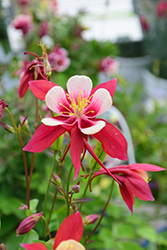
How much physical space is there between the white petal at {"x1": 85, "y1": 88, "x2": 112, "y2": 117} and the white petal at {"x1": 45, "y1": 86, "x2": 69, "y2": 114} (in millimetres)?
29

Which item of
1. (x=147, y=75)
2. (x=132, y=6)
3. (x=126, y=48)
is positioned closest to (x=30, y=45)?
(x=147, y=75)

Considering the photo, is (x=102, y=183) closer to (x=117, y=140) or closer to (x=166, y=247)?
(x=166, y=247)

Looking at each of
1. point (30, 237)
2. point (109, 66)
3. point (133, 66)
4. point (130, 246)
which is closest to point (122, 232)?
point (130, 246)

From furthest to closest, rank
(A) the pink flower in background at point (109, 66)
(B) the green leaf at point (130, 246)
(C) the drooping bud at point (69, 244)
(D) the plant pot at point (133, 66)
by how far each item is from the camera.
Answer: (D) the plant pot at point (133, 66)
(A) the pink flower in background at point (109, 66)
(B) the green leaf at point (130, 246)
(C) the drooping bud at point (69, 244)

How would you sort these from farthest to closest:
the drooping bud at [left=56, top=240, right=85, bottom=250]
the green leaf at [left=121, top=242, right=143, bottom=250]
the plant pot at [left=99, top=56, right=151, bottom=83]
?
the plant pot at [left=99, top=56, right=151, bottom=83] < the green leaf at [left=121, top=242, right=143, bottom=250] < the drooping bud at [left=56, top=240, right=85, bottom=250]

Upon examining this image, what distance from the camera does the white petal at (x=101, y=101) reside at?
0.72ft

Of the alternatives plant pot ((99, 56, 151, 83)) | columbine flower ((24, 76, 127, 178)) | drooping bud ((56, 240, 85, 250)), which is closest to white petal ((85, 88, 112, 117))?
columbine flower ((24, 76, 127, 178))

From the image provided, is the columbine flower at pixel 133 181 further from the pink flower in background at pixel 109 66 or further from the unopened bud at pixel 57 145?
the pink flower in background at pixel 109 66

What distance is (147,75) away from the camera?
213cm

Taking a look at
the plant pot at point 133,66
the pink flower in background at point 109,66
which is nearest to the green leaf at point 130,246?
the pink flower in background at point 109,66

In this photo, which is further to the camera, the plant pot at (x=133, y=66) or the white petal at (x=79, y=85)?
the plant pot at (x=133, y=66)

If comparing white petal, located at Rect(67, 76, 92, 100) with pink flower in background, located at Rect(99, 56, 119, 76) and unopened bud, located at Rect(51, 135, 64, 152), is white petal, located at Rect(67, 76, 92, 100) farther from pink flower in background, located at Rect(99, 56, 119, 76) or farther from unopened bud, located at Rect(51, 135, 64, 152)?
pink flower in background, located at Rect(99, 56, 119, 76)

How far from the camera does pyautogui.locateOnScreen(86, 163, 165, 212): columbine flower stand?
22 cm

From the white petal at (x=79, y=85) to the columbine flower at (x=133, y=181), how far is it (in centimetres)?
8
